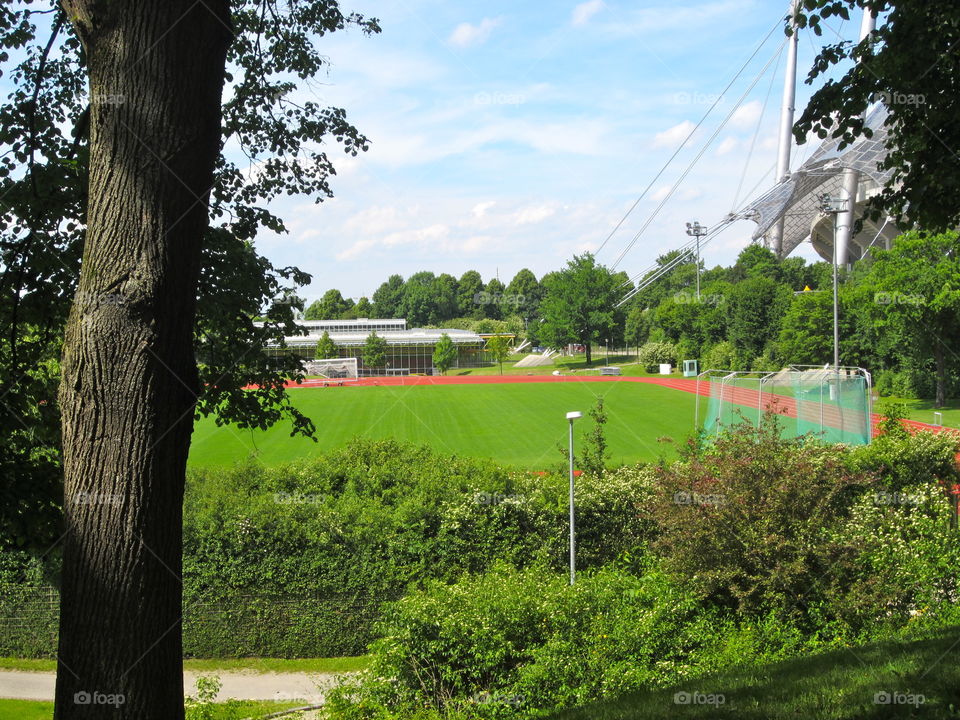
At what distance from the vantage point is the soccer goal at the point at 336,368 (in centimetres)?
7194

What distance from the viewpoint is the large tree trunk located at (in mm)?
3135

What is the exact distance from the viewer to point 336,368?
72812 millimetres

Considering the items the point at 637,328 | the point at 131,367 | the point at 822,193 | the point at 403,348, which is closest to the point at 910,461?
the point at 131,367

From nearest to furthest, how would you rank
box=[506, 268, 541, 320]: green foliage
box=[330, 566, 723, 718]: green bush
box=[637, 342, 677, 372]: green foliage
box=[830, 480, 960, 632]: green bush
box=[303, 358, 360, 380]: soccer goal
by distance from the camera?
box=[330, 566, 723, 718]: green bush → box=[830, 480, 960, 632]: green bush → box=[637, 342, 677, 372]: green foliage → box=[303, 358, 360, 380]: soccer goal → box=[506, 268, 541, 320]: green foliage

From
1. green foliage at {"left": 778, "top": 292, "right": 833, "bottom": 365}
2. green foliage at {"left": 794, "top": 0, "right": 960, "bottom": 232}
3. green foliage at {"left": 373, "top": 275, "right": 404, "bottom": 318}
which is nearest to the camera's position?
green foliage at {"left": 794, "top": 0, "right": 960, "bottom": 232}

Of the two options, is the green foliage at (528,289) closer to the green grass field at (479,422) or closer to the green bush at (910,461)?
the green grass field at (479,422)

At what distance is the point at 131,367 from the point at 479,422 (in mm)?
38086

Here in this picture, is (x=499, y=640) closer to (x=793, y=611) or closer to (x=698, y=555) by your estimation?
(x=698, y=555)

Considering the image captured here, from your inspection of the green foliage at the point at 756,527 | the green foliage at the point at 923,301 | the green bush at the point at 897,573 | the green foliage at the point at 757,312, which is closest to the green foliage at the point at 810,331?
the green foliage at the point at 923,301

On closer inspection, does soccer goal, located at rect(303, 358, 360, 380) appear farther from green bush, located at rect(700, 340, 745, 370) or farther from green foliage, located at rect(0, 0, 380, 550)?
green foliage, located at rect(0, 0, 380, 550)

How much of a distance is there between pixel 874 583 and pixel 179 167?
11.0m

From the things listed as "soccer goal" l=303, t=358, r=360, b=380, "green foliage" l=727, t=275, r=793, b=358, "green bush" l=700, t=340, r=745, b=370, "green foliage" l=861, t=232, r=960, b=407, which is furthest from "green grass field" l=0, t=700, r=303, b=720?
"soccer goal" l=303, t=358, r=360, b=380

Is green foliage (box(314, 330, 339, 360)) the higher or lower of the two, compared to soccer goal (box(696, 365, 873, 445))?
higher

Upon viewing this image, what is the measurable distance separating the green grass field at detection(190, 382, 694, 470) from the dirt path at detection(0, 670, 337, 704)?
1022 centimetres
